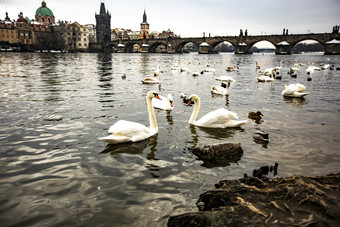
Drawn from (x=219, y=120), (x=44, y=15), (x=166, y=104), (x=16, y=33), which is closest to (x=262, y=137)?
(x=219, y=120)

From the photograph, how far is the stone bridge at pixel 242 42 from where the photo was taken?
8575 cm

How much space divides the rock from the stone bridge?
9927 centimetres

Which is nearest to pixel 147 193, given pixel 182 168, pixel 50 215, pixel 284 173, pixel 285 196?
pixel 182 168

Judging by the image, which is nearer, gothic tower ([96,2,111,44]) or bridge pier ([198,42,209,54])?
bridge pier ([198,42,209,54])

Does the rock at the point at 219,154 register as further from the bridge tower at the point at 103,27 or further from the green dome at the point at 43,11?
the green dome at the point at 43,11

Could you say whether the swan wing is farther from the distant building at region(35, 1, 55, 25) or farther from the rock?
the distant building at region(35, 1, 55, 25)

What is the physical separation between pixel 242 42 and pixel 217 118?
107453mm

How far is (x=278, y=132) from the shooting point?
6508 mm

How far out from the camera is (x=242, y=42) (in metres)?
105

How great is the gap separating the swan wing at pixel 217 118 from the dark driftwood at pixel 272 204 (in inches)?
129

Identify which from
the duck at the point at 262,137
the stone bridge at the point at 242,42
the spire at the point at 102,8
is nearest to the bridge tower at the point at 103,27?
the spire at the point at 102,8

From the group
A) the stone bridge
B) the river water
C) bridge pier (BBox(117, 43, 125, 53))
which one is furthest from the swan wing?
bridge pier (BBox(117, 43, 125, 53))

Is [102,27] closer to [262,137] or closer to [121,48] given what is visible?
[121,48]

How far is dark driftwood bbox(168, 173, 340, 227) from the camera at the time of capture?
7.91ft
